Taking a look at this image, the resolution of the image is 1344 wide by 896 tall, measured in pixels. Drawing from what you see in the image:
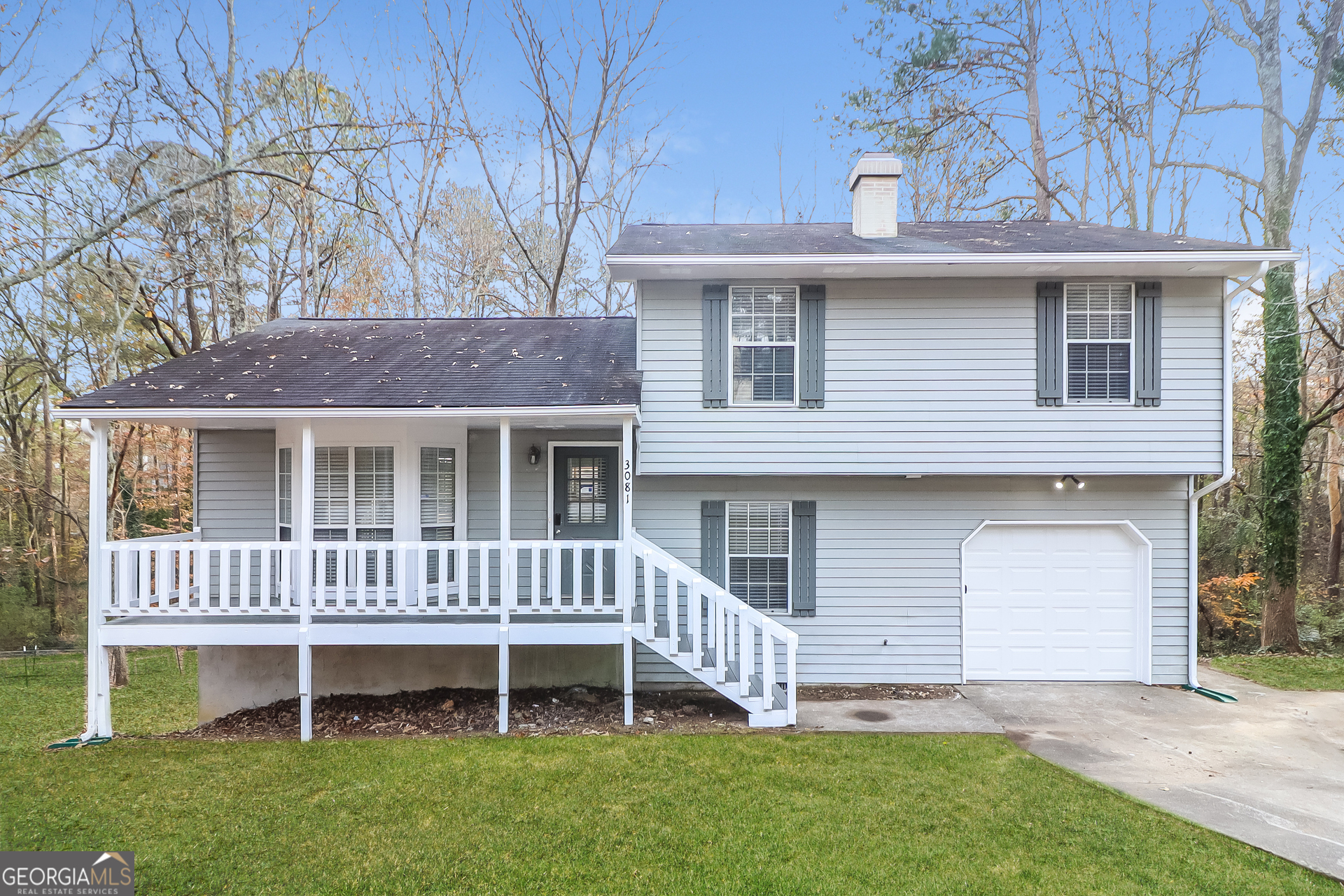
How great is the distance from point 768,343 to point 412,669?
5875mm

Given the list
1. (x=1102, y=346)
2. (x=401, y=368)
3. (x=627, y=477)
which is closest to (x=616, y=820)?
(x=627, y=477)

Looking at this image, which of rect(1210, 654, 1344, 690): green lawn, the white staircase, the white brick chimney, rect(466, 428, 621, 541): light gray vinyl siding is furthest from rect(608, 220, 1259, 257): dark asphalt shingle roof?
rect(1210, 654, 1344, 690): green lawn

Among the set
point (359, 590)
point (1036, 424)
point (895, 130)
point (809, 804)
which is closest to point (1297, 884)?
point (809, 804)

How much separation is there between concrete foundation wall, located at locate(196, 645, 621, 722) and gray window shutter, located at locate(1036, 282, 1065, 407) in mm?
5862

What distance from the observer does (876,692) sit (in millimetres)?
7430

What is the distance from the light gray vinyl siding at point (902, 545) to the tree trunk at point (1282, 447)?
4.35 metres

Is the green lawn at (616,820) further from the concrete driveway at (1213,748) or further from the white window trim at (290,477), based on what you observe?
the white window trim at (290,477)

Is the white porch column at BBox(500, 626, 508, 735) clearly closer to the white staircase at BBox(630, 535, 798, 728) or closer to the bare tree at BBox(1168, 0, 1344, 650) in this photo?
the white staircase at BBox(630, 535, 798, 728)

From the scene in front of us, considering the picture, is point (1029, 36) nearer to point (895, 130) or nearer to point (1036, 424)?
point (895, 130)

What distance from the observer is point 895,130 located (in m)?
14.4

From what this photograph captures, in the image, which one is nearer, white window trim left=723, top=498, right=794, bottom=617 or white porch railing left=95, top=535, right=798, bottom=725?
white porch railing left=95, top=535, right=798, bottom=725

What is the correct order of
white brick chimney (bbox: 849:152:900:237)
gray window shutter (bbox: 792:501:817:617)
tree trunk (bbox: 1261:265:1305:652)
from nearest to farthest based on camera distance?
gray window shutter (bbox: 792:501:817:617), white brick chimney (bbox: 849:152:900:237), tree trunk (bbox: 1261:265:1305:652)

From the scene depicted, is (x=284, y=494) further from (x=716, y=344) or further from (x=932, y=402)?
(x=932, y=402)

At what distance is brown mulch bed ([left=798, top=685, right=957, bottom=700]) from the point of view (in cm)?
725
